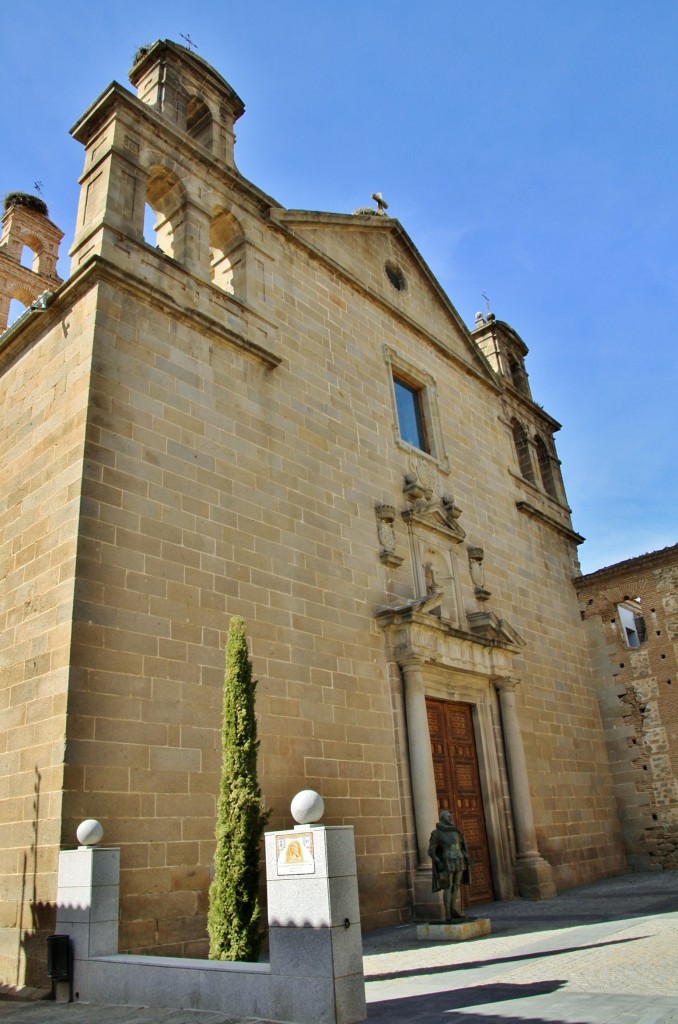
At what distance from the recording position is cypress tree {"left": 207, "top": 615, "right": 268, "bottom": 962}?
19.4ft

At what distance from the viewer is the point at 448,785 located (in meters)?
11.2

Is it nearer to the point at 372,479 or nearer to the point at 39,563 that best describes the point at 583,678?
the point at 372,479

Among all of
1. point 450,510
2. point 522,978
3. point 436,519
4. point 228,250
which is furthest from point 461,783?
point 228,250

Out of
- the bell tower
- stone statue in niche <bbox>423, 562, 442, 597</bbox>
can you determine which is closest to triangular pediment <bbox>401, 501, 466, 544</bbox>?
stone statue in niche <bbox>423, 562, 442, 597</bbox>

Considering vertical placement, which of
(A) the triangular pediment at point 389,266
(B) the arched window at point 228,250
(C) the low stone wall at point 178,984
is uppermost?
(A) the triangular pediment at point 389,266

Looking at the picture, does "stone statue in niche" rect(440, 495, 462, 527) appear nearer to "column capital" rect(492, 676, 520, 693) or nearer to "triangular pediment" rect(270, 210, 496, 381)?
"column capital" rect(492, 676, 520, 693)

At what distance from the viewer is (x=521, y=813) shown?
39.9ft

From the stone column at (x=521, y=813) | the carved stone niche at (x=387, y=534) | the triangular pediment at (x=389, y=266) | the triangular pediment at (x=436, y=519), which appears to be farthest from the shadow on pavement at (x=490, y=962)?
the triangular pediment at (x=389, y=266)

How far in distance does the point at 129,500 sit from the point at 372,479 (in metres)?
4.69

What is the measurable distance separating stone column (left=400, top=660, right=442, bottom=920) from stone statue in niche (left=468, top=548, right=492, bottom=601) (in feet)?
9.79

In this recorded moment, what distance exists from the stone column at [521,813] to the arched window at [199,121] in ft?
31.5

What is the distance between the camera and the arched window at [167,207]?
10492 mm

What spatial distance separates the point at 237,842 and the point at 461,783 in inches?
242

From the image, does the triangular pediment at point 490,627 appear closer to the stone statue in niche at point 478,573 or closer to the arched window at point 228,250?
the stone statue in niche at point 478,573
